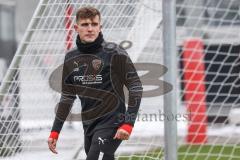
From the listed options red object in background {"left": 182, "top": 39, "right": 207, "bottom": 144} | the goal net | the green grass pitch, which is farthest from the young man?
red object in background {"left": 182, "top": 39, "right": 207, "bottom": 144}

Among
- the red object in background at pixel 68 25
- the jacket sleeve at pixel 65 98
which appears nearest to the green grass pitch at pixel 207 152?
the red object in background at pixel 68 25

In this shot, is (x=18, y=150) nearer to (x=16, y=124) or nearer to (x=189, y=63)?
(x=16, y=124)

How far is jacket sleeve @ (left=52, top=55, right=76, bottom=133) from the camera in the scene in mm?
4262

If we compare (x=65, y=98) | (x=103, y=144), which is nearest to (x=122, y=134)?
(x=103, y=144)

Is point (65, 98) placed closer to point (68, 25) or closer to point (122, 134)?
point (122, 134)

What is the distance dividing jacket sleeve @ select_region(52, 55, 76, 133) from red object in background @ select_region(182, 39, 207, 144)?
342cm

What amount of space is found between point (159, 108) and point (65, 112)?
8.02 feet

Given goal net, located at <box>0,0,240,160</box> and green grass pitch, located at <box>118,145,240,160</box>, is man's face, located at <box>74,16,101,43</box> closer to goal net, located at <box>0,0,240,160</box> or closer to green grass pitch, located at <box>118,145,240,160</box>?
goal net, located at <box>0,0,240,160</box>

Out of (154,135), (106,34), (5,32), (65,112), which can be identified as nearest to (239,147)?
(154,135)

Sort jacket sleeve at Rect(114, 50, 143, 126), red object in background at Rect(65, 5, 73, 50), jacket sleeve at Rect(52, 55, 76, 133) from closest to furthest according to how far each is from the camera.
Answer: jacket sleeve at Rect(114, 50, 143, 126)
jacket sleeve at Rect(52, 55, 76, 133)
red object in background at Rect(65, 5, 73, 50)

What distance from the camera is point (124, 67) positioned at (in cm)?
405

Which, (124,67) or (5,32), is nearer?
(124,67)

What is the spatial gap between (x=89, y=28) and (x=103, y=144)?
0.72m

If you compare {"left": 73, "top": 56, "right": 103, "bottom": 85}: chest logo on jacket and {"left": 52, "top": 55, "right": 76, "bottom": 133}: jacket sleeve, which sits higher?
{"left": 73, "top": 56, "right": 103, "bottom": 85}: chest logo on jacket
